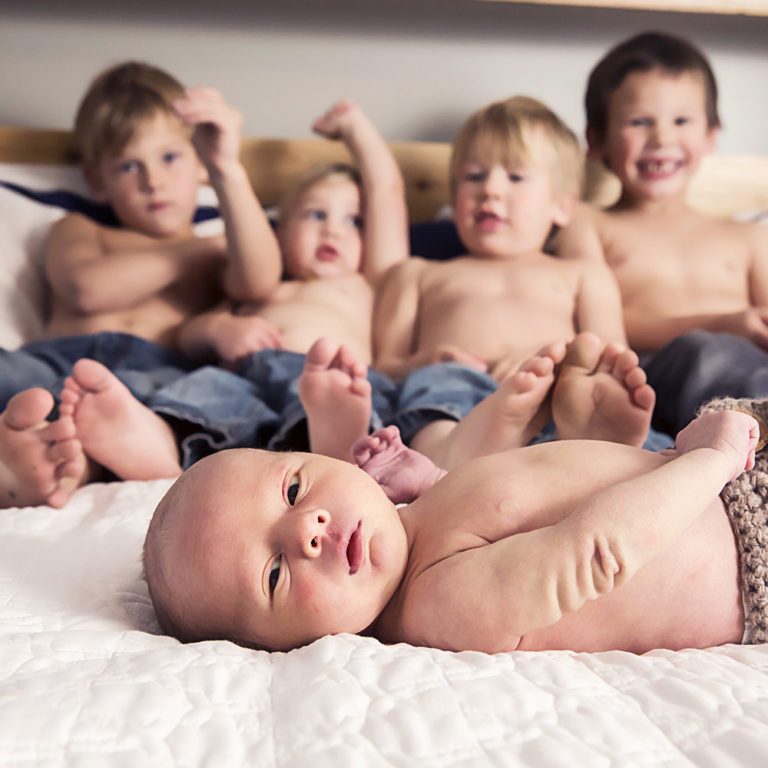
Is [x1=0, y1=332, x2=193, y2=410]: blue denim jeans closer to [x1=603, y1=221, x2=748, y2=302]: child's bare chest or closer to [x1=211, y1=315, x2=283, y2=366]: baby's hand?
[x1=211, y1=315, x2=283, y2=366]: baby's hand

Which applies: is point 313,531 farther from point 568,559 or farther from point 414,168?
point 414,168

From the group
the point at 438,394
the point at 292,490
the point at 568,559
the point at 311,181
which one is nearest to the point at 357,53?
the point at 311,181

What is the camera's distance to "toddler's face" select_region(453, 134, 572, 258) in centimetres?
147

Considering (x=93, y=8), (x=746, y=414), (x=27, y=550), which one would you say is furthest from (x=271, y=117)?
(x=746, y=414)

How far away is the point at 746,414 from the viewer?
2.03ft

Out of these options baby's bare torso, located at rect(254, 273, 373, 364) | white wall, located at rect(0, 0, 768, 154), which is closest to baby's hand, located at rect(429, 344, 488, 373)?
baby's bare torso, located at rect(254, 273, 373, 364)

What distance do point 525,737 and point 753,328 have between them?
3.40 feet

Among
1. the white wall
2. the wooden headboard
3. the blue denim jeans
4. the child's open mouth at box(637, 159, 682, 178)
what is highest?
the white wall

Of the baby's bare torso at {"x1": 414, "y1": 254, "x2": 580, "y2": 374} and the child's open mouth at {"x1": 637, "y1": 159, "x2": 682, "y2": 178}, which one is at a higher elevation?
the child's open mouth at {"x1": 637, "y1": 159, "x2": 682, "y2": 178}

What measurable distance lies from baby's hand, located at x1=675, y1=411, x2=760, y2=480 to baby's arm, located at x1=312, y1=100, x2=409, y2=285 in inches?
39.2

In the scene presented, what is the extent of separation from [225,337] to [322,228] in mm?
358

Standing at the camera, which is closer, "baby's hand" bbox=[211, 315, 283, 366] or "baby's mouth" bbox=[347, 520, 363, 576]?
"baby's mouth" bbox=[347, 520, 363, 576]

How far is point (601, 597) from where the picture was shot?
58 cm

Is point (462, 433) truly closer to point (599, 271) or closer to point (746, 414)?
point (746, 414)
